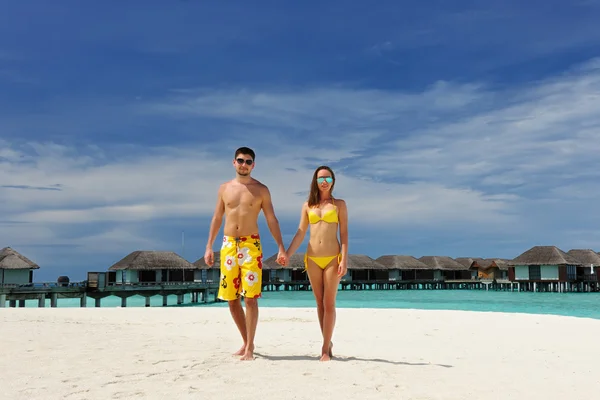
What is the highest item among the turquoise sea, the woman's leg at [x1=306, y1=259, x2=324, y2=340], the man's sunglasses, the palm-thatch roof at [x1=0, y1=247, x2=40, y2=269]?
the man's sunglasses

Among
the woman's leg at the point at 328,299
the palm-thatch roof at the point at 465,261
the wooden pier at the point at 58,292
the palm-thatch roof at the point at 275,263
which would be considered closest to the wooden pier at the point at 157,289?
the wooden pier at the point at 58,292

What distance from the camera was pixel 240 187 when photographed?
655cm

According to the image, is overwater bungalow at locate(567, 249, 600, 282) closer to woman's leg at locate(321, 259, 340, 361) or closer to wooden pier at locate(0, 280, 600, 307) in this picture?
wooden pier at locate(0, 280, 600, 307)

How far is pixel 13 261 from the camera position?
3591 centimetres

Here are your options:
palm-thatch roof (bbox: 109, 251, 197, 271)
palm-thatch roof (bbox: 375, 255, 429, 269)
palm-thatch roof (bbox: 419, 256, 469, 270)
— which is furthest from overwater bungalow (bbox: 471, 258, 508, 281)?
palm-thatch roof (bbox: 109, 251, 197, 271)

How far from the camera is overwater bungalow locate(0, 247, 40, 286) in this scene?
35.5 metres

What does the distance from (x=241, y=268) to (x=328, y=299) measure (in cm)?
101

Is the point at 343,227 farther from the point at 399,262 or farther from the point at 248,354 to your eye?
the point at 399,262

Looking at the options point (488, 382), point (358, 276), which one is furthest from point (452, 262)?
point (488, 382)

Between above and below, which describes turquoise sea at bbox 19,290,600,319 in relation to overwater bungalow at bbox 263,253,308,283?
below

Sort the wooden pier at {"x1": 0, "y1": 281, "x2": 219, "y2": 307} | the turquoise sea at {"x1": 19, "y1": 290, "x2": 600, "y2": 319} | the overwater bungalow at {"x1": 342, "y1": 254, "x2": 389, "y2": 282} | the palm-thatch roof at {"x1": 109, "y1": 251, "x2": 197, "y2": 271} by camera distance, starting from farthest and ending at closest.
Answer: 1. the overwater bungalow at {"x1": 342, "y1": 254, "x2": 389, "y2": 282}
2. the palm-thatch roof at {"x1": 109, "y1": 251, "x2": 197, "y2": 271}
3. the turquoise sea at {"x1": 19, "y1": 290, "x2": 600, "y2": 319}
4. the wooden pier at {"x1": 0, "y1": 281, "x2": 219, "y2": 307}

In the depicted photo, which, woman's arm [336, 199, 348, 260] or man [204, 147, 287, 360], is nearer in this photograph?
man [204, 147, 287, 360]

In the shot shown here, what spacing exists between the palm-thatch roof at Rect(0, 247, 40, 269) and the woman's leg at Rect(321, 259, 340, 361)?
3418cm

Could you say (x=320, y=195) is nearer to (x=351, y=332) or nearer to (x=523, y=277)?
(x=351, y=332)
